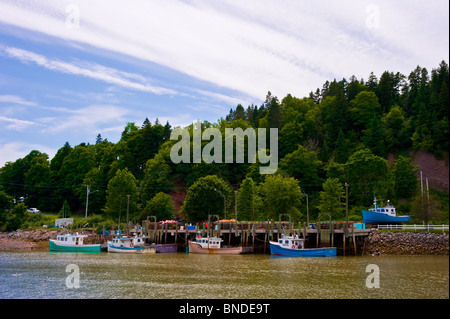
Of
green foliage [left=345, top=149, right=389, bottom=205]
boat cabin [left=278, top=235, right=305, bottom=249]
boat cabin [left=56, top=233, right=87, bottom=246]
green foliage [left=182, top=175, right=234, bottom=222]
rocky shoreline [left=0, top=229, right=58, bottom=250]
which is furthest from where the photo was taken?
green foliage [left=345, top=149, right=389, bottom=205]

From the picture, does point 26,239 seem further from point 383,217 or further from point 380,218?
point 383,217

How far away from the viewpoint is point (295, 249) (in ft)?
187

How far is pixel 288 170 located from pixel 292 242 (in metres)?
45.3

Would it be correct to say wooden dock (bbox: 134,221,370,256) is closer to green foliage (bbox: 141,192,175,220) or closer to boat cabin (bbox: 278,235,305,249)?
boat cabin (bbox: 278,235,305,249)

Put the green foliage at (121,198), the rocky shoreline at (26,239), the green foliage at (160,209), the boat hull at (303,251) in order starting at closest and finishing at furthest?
the boat hull at (303,251) < the rocky shoreline at (26,239) < the green foliage at (160,209) < the green foliage at (121,198)

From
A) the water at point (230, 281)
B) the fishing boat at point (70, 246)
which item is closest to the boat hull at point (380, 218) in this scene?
the water at point (230, 281)

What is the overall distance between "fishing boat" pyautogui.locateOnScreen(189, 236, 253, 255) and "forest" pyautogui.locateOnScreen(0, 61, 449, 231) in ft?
33.2

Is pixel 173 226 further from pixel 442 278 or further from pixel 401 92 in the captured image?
pixel 401 92

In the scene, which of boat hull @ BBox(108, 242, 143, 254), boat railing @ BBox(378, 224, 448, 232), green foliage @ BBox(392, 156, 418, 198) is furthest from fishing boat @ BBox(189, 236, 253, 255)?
green foliage @ BBox(392, 156, 418, 198)

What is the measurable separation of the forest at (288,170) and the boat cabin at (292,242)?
15.7 m

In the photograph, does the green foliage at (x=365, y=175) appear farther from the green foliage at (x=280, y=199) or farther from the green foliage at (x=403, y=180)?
the green foliage at (x=280, y=199)

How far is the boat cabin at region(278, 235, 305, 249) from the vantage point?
5766cm

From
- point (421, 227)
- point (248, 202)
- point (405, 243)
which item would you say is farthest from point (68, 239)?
point (421, 227)

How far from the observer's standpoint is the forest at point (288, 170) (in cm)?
8356
